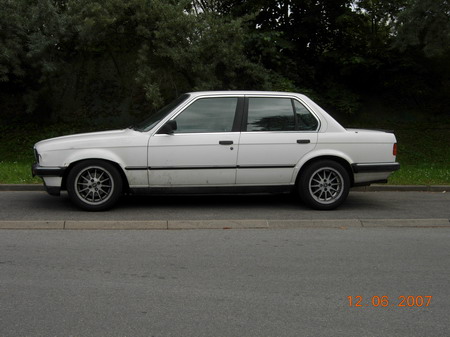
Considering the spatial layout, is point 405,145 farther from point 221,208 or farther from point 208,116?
point 208,116

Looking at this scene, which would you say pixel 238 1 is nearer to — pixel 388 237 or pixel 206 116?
pixel 206 116

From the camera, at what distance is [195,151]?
780 centimetres

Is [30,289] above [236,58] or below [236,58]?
below

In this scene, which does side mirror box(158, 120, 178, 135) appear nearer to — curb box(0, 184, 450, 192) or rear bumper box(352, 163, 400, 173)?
rear bumper box(352, 163, 400, 173)

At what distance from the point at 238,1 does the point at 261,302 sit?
15186mm

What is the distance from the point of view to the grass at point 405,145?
1311 centimetres

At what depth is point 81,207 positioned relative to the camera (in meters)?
7.80

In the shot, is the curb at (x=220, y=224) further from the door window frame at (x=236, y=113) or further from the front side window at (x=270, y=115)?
the front side window at (x=270, y=115)

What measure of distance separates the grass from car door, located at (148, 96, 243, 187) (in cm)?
510

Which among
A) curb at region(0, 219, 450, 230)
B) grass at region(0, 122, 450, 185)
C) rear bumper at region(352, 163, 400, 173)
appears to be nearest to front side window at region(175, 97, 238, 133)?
curb at region(0, 219, 450, 230)

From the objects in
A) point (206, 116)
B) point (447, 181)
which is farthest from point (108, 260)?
point (447, 181)

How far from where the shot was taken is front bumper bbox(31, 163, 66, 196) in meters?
7.68
